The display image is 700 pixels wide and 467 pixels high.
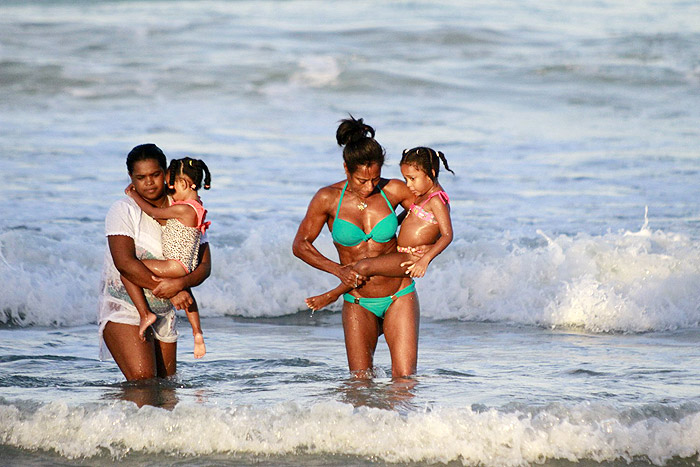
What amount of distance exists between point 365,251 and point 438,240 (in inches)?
17.9

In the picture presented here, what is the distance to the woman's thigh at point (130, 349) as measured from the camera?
5559 millimetres

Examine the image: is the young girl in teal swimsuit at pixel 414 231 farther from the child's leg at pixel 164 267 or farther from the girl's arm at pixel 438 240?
the child's leg at pixel 164 267

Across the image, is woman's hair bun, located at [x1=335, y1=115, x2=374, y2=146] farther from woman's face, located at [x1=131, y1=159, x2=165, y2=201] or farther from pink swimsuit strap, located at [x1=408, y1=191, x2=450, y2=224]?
woman's face, located at [x1=131, y1=159, x2=165, y2=201]

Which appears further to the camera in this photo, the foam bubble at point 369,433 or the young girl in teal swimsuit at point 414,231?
the young girl in teal swimsuit at point 414,231

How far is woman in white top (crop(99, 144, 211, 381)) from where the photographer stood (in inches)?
212

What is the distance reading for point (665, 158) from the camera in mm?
15648

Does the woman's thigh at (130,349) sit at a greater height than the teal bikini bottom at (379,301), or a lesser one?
lesser

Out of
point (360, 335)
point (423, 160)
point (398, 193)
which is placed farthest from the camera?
point (360, 335)

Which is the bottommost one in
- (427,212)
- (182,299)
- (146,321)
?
(146,321)

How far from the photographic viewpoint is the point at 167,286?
214 inches

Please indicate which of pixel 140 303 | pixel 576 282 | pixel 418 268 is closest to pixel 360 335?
pixel 418 268

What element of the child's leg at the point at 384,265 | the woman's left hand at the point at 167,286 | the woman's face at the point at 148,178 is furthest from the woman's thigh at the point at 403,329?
the woman's face at the point at 148,178

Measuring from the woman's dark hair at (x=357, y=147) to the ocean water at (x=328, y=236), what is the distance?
53.3 inches

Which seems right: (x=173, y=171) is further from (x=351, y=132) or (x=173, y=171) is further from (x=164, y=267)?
(x=351, y=132)
